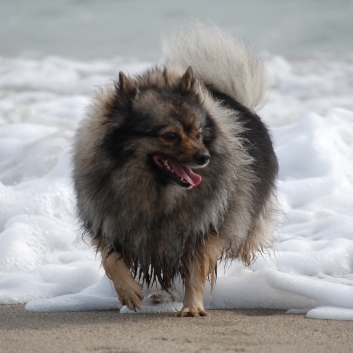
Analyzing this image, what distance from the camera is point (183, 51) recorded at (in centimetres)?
423

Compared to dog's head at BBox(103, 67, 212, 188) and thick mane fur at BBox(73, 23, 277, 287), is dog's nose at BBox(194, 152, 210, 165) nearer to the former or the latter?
dog's head at BBox(103, 67, 212, 188)

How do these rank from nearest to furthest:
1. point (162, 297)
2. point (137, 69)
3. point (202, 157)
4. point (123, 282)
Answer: point (202, 157)
point (123, 282)
point (162, 297)
point (137, 69)

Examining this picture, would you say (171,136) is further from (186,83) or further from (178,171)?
(186,83)

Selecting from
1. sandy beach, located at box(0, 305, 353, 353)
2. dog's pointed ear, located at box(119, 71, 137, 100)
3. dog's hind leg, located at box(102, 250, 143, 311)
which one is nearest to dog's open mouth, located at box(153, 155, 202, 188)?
dog's pointed ear, located at box(119, 71, 137, 100)

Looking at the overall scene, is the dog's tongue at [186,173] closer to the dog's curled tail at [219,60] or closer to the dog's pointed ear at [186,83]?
the dog's pointed ear at [186,83]

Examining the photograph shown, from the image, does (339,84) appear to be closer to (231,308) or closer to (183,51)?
(183,51)

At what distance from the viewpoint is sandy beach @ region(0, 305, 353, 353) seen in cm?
264

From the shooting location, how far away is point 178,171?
3.38 metres

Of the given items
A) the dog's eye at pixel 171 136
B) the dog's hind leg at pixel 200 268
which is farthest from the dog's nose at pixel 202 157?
the dog's hind leg at pixel 200 268

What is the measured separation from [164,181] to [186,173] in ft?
0.43

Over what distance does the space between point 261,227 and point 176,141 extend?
1075 mm

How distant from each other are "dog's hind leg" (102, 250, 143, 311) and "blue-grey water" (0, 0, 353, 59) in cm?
909

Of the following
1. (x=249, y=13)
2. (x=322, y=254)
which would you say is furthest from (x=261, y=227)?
(x=249, y=13)

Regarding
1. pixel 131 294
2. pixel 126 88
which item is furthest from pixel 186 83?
pixel 131 294
